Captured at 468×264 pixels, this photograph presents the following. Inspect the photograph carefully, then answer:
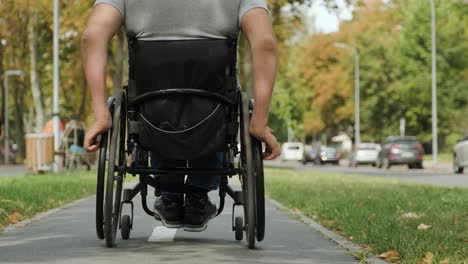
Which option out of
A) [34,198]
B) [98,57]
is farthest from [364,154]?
[98,57]

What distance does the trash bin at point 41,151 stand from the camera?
25.9 m

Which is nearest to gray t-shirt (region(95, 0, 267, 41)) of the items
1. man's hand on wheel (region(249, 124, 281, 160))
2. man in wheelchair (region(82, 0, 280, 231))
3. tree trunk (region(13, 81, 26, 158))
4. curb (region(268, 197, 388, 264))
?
man in wheelchair (region(82, 0, 280, 231))

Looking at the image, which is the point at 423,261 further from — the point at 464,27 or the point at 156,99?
the point at 464,27

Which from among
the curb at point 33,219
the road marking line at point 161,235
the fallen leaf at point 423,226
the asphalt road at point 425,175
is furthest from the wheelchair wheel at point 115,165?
the asphalt road at point 425,175

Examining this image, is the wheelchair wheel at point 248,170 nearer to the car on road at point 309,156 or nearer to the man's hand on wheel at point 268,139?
the man's hand on wheel at point 268,139

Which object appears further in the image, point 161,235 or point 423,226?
point 423,226

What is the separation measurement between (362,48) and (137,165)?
205ft

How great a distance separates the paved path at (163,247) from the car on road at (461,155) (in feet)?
74.8

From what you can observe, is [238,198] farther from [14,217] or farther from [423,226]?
[14,217]

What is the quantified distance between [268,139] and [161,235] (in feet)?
6.42

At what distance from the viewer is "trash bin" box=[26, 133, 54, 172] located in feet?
84.9

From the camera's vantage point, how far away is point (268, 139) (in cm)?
643

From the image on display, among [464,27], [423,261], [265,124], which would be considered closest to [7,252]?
[265,124]

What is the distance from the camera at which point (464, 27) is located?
201 feet
